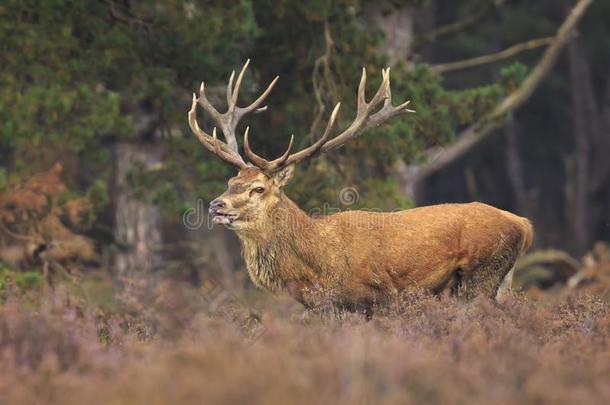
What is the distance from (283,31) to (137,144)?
107 inches

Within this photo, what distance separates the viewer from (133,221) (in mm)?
15031

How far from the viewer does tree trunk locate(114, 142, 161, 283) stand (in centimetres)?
1470

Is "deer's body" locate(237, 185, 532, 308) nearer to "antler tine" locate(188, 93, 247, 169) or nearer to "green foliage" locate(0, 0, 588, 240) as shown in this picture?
"antler tine" locate(188, 93, 247, 169)

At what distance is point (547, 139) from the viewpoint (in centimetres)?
3291

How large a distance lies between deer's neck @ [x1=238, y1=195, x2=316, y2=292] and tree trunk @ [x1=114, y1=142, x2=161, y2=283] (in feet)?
16.8

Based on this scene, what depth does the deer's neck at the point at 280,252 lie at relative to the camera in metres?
9.52

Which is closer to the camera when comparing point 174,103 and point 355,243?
point 355,243

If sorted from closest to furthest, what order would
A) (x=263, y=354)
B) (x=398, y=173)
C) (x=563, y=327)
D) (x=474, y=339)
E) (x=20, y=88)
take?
(x=263, y=354) < (x=474, y=339) < (x=563, y=327) < (x=20, y=88) < (x=398, y=173)

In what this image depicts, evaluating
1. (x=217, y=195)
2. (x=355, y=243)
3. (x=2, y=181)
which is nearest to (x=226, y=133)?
(x=355, y=243)

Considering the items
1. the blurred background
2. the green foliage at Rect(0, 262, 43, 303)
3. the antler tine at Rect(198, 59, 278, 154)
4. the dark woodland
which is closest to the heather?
the dark woodland

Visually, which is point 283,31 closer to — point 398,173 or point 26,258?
point 398,173

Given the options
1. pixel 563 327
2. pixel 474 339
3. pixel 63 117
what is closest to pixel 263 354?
pixel 474 339

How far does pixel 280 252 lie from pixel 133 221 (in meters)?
5.86

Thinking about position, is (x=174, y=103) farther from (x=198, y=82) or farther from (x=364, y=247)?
(x=364, y=247)
